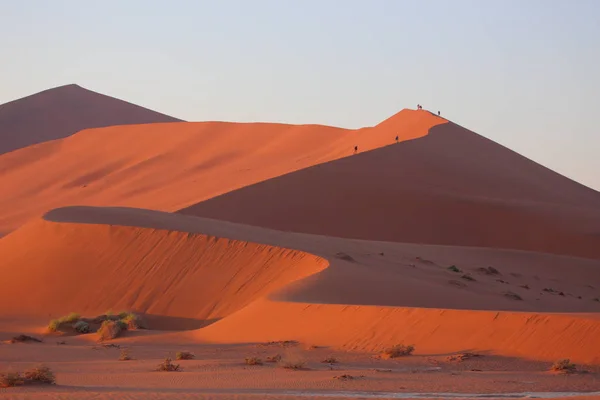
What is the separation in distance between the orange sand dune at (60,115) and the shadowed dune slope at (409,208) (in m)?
47.8

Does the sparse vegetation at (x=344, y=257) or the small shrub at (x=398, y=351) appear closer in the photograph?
the small shrub at (x=398, y=351)

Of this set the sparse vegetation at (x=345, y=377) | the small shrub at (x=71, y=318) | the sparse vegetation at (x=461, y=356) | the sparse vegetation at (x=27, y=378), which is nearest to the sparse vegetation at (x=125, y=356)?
the sparse vegetation at (x=27, y=378)

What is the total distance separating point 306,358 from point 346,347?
1.27 meters

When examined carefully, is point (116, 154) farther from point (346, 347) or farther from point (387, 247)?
point (346, 347)

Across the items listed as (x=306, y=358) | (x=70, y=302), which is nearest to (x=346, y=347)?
(x=306, y=358)

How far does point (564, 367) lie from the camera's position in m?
13.9

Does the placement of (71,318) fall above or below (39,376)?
below

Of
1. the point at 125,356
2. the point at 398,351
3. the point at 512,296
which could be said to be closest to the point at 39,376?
the point at 125,356

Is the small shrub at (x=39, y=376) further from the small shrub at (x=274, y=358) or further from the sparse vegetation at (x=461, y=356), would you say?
the sparse vegetation at (x=461, y=356)

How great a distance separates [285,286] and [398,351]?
22.8 feet

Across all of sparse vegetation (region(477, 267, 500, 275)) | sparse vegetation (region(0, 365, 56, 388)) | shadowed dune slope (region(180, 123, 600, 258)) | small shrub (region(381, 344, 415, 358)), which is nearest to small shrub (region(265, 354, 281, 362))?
small shrub (region(381, 344, 415, 358))

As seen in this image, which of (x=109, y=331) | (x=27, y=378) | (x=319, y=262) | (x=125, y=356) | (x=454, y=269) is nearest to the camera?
(x=27, y=378)

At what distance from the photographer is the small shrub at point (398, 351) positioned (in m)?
15.7

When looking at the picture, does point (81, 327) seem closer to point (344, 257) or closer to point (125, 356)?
point (125, 356)
